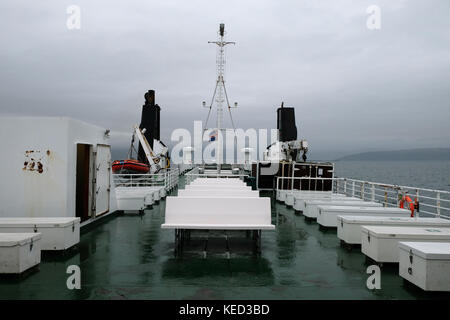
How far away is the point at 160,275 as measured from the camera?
199 inches

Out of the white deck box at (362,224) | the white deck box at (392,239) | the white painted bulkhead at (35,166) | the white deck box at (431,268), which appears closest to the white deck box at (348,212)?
the white deck box at (362,224)

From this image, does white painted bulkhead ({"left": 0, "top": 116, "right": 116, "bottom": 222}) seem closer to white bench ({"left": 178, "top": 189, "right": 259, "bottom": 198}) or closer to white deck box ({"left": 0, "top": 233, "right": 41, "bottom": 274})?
white deck box ({"left": 0, "top": 233, "right": 41, "bottom": 274})

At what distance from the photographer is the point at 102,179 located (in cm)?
916

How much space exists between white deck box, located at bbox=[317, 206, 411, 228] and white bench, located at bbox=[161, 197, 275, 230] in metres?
2.71

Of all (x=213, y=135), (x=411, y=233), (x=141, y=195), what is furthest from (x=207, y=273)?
(x=213, y=135)

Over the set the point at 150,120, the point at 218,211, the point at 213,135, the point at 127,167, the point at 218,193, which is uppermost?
the point at 150,120

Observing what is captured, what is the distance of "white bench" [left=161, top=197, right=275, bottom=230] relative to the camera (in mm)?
6426

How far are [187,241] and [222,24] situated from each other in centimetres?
1710

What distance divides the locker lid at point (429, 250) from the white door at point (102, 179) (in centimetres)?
661

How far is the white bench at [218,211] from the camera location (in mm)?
6426

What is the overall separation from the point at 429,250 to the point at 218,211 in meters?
3.31

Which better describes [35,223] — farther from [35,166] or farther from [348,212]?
[348,212]
